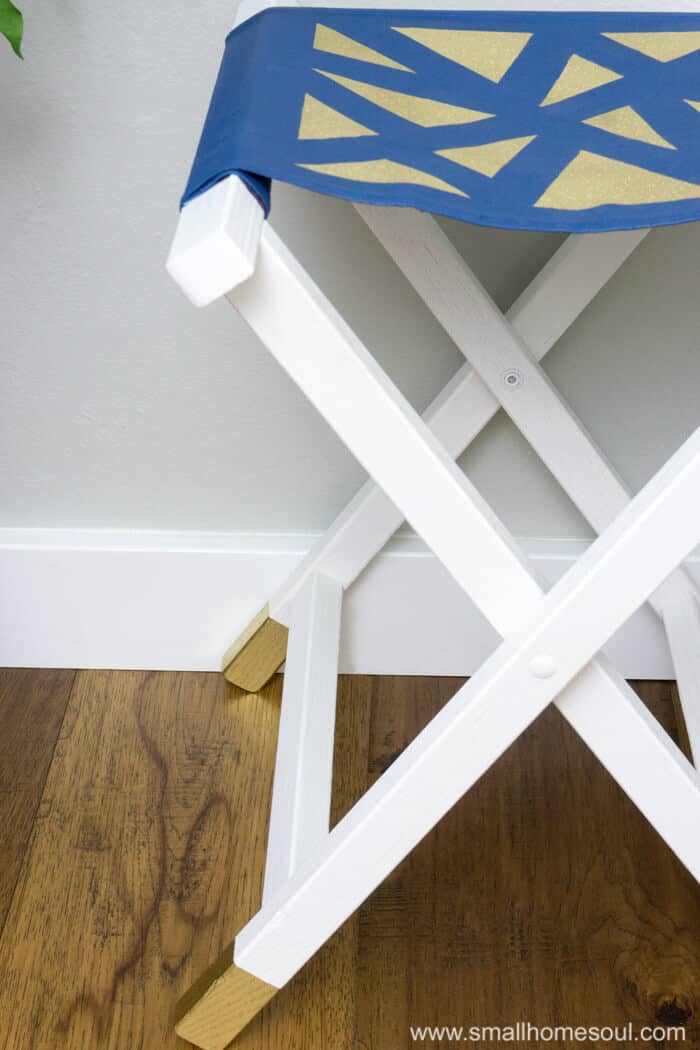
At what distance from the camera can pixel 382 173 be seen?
0.78m

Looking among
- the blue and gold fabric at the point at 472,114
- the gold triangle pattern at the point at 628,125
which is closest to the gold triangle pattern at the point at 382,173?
the blue and gold fabric at the point at 472,114

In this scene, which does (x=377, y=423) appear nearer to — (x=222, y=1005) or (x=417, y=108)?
(x=417, y=108)

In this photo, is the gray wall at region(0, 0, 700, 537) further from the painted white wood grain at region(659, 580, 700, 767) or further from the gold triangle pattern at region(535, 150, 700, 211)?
the gold triangle pattern at region(535, 150, 700, 211)

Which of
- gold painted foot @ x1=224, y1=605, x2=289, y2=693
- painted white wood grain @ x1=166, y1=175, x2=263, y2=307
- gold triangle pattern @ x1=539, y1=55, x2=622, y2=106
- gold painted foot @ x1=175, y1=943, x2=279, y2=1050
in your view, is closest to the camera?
painted white wood grain @ x1=166, y1=175, x2=263, y2=307

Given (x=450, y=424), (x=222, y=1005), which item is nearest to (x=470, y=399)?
(x=450, y=424)

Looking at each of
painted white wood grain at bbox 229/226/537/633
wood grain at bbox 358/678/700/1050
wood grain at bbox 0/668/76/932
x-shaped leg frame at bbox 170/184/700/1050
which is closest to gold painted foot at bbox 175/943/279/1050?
x-shaped leg frame at bbox 170/184/700/1050

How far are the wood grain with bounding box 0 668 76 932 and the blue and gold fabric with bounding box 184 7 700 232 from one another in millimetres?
763

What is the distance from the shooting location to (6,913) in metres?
1.17

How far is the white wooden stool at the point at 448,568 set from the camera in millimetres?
805

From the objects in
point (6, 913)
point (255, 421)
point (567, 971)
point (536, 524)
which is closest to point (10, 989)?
point (6, 913)

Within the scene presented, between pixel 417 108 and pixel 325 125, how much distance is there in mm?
77

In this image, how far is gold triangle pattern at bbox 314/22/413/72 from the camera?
3.05ft

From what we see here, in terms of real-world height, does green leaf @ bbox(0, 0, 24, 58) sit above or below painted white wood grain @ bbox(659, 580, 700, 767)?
above

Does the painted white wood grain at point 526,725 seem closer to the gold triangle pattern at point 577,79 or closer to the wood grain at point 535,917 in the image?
the wood grain at point 535,917
